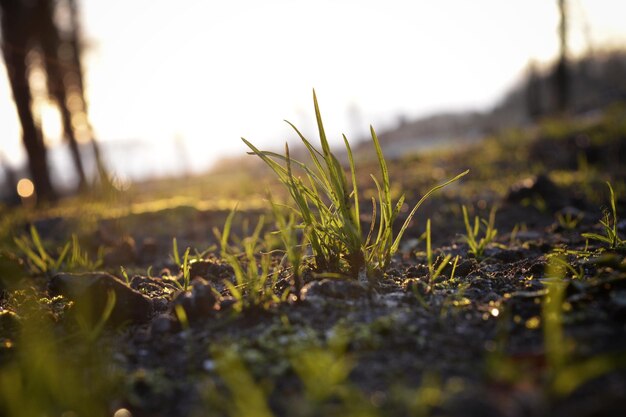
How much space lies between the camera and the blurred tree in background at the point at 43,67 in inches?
301

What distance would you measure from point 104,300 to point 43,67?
43.3 ft

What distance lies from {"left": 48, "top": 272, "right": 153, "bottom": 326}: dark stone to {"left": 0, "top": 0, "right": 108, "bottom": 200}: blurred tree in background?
1.73m

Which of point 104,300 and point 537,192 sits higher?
point 104,300

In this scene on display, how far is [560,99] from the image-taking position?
37.8 feet

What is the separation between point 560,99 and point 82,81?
12472mm

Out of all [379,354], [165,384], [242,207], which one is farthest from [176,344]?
[242,207]

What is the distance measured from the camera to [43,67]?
12.4 m

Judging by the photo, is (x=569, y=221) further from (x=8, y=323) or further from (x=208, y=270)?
(x=8, y=323)

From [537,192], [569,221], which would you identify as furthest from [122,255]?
[537,192]

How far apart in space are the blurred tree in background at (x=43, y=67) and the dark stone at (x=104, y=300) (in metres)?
1.73

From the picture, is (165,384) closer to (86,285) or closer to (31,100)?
(86,285)

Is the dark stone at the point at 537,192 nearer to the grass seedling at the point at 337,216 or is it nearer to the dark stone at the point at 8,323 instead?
the grass seedling at the point at 337,216

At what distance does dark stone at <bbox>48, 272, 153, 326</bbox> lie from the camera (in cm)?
178

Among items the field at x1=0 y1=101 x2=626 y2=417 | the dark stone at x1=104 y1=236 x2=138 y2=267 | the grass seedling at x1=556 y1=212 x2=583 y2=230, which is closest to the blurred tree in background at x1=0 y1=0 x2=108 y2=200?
the dark stone at x1=104 y1=236 x2=138 y2=267
